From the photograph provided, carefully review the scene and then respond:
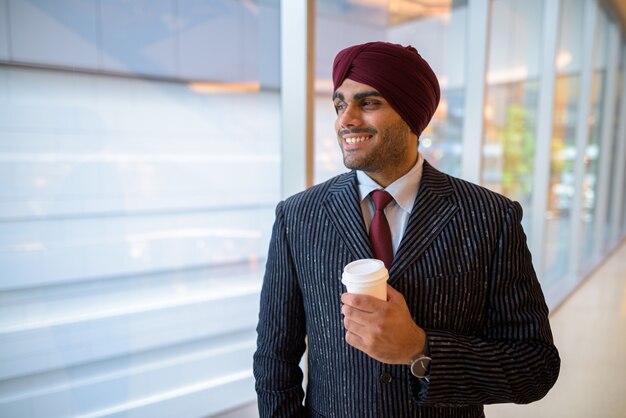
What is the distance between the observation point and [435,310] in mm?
1093

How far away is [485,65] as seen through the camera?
291 centimetres

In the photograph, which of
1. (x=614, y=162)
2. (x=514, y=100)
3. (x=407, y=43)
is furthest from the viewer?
(x=614, y=162)

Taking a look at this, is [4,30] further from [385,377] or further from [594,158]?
[594,158]

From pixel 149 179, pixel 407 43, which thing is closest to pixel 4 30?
pixel 149 179

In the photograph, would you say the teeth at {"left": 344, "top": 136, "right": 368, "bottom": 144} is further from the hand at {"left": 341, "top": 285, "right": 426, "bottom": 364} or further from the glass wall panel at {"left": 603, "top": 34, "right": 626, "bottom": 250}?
the glass wall panel at {"left": 603, "top": 34, "right": 626, "bottom": 250}

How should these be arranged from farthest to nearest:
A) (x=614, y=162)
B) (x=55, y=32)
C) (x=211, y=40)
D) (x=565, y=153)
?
(x=614, y=162), (x=565, y=153), (x=211, y=40), (x=55, y=32)

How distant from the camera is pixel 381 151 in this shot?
1148 mm

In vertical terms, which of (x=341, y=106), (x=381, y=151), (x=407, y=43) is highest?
(x=407, y=43)

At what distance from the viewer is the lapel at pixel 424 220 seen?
3.61ft

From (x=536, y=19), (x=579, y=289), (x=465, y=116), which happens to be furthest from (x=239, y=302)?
(x=579, y=289)

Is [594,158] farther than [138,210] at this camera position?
Yes

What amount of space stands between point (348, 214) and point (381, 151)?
0.19 meters

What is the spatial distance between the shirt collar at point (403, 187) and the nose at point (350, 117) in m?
0.17

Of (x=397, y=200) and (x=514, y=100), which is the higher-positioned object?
(x=514, y=100)
